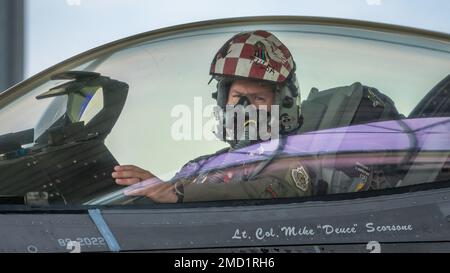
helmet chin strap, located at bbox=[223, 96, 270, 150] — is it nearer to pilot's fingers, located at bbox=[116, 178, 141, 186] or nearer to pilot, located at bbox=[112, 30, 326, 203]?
pilot, located at bbox=[112, 30, 326, 203]

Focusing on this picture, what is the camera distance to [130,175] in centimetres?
135

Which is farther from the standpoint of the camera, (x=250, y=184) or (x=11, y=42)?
(x=11, y=42)

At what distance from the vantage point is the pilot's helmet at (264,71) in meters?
1.39

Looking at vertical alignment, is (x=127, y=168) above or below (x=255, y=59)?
below

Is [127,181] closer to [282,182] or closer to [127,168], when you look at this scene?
[127,168]

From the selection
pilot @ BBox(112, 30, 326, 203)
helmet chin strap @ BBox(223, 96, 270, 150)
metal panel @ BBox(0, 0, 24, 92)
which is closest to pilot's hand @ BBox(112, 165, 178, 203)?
pilot @ BBox(112, 30, 326, 203)

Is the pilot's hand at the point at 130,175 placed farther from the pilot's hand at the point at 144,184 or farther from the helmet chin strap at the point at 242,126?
the helmet chin strap at the point at 242,126

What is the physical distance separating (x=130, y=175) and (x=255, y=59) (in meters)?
0.44

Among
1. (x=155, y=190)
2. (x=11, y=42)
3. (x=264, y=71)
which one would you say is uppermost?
(x=11, y=42)

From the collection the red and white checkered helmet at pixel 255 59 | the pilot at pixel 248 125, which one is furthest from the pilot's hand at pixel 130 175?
the red and white checkered helmet at pixel 255 59

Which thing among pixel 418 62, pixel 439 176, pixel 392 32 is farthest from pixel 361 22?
pixel 439 176

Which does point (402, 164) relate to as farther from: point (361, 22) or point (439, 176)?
point (361, 22)

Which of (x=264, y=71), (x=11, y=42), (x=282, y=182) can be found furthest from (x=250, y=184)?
(x=11, y=42)

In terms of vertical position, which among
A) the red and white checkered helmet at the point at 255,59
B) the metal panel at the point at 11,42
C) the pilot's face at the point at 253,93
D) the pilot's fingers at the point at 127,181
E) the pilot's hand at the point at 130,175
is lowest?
the pilot's fingers at the point at 127,181
